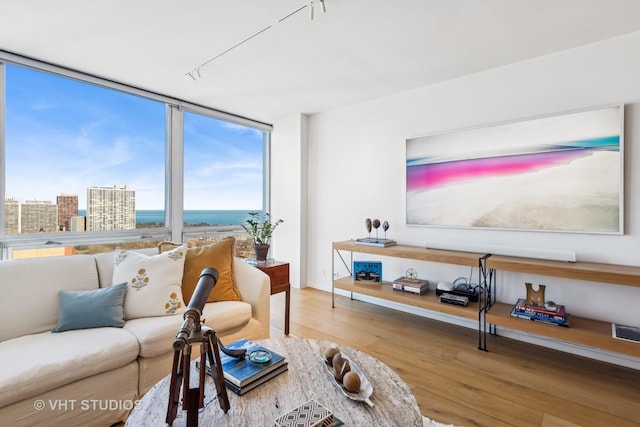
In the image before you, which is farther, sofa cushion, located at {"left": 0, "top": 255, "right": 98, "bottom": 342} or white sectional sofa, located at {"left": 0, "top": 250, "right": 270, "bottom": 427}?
sofa cushion, located at {"left": 0, "top": 255, "right": 98, "bottom": 342}

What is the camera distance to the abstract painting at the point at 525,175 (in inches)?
90.2

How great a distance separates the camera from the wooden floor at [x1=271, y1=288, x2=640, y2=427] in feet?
5.59

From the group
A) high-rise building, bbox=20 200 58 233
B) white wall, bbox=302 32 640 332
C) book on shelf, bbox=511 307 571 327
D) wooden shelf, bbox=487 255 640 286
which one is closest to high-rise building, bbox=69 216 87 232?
high-rise building, bbox=20 200 58 233

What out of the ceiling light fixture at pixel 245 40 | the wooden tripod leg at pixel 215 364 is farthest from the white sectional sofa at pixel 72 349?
the ceiling light fixture at pixel 245 40

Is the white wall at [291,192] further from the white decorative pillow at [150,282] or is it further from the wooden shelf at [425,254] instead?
the white decorative pillow at [150,282]

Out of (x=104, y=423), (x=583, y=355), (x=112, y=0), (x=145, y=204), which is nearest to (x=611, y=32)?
(x=583, y=355)

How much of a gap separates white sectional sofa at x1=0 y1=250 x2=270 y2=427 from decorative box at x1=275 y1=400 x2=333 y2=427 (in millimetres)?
1070

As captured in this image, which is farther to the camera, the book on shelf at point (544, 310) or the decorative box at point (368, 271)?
the decorative box at point (368, 271)

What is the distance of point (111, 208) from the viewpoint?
329cm

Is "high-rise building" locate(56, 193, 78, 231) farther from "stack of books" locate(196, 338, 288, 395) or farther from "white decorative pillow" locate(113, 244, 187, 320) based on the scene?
"stack of books" locate(196, 338, 288, 395)

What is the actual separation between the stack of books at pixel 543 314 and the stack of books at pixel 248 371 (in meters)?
1.95

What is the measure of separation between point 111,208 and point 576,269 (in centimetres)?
416

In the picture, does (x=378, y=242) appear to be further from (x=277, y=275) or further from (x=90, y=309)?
(x=90, y=309)

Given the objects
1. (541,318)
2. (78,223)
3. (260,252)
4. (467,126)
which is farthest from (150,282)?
(467,126)
